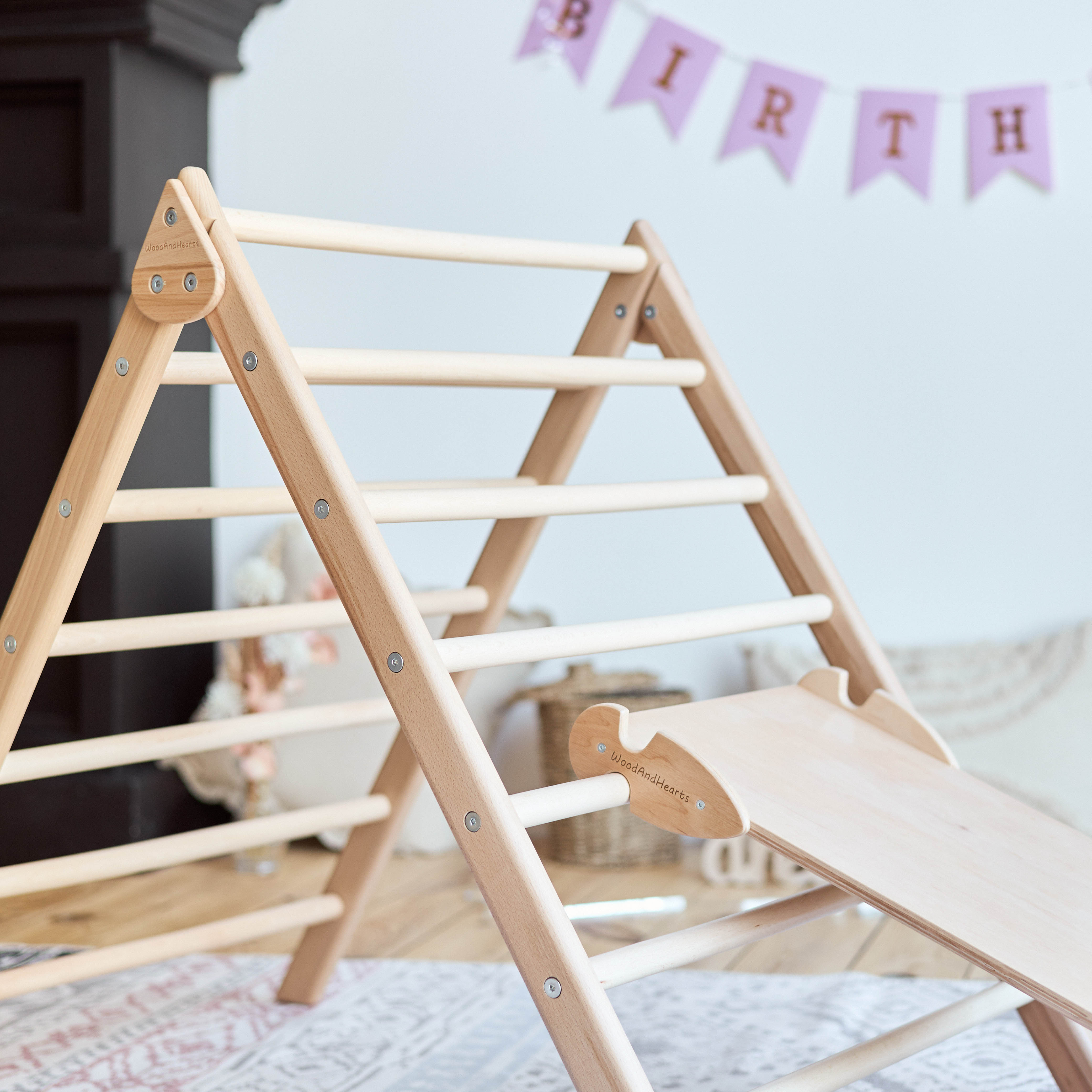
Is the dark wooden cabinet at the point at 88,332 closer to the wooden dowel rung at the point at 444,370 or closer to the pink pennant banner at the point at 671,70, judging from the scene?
the pink pennant banner at the point at 671,70

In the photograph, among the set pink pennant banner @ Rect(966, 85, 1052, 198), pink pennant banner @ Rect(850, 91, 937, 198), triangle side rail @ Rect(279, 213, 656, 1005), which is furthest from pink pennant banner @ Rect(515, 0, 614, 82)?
triangle side rail @ Rect(279, 213, 656, 1005)

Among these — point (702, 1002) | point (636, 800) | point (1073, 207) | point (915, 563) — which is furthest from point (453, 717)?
point (1073, 207)

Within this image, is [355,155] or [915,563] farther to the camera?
[355,155]

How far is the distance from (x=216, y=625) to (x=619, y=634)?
37 centimetres

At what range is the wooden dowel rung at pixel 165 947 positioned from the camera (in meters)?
1.08

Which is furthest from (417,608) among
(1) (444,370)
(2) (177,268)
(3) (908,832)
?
(3) (908,832)

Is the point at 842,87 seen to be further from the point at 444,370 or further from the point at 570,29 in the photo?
the point at 444,370

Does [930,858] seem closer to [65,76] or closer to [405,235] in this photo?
[405,235]

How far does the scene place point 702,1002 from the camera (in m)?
1.45

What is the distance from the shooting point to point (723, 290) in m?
2.12

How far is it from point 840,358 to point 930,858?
131 cm

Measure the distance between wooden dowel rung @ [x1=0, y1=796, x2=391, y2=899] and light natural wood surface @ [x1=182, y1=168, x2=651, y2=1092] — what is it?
41 centimetres

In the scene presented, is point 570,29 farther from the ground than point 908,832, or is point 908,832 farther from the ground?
point 570,29

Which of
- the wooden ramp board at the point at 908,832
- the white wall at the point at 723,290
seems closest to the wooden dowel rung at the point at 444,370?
the wooden ramp board at the point at 908,832
